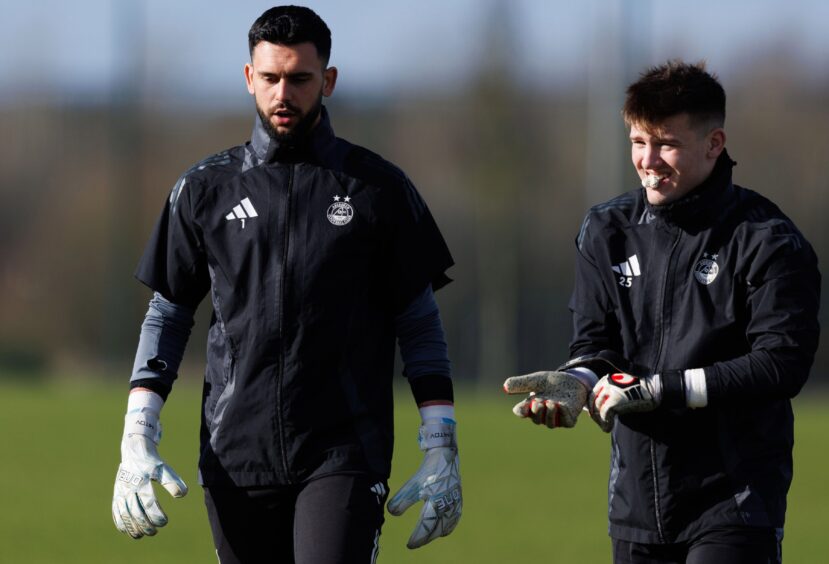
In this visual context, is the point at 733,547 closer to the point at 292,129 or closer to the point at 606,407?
the point at 606,407

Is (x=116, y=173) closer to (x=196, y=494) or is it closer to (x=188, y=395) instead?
(x=188, y=395)

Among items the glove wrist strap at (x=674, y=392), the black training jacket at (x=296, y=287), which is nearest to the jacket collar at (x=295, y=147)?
the black training jacket at (x=296, y=287)

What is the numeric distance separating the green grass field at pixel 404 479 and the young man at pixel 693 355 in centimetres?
440

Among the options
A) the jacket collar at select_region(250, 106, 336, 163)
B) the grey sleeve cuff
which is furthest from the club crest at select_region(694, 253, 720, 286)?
the grey sleeve cuff

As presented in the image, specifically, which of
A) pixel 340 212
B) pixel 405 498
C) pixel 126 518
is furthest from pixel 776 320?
pixel 126 518

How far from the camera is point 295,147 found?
4.90 metres

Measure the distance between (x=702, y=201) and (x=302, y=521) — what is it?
1.50 meters

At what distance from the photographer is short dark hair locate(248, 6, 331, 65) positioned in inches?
190

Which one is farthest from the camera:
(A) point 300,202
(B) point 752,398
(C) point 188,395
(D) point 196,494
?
(C) point 188,395

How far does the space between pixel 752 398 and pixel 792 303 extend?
301 mm

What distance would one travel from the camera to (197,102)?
2670cm

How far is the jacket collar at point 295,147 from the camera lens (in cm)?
490

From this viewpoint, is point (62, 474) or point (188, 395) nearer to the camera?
point (62, 474)

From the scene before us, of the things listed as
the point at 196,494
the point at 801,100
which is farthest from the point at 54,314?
the point at 196,494
